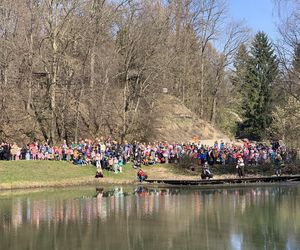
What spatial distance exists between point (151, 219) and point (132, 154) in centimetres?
2089

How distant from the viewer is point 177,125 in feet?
194

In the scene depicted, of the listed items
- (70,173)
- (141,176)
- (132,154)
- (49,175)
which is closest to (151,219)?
(141,176)

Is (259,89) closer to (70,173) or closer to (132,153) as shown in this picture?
(132,153)

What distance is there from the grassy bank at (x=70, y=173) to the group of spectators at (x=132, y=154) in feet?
2.18

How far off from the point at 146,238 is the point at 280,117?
55103 millimetres

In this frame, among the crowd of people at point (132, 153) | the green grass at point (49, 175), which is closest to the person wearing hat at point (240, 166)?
the crowd of people at point (132, 153)

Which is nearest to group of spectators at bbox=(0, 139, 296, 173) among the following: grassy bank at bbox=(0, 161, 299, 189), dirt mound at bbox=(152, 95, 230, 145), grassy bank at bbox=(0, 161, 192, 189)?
grassy bank at bbox=(0, 161, 299, 189)

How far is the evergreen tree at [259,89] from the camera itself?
7688 centimetres

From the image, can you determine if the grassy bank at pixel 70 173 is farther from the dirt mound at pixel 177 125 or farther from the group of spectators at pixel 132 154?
the dirt mound at pixel 177 125

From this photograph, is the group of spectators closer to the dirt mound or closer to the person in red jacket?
the person in red jacket

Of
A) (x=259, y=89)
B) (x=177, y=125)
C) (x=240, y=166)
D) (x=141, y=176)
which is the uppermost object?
(x=259, y=89)

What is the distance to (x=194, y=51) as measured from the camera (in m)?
73.0

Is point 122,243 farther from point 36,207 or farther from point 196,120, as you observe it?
point 196,120

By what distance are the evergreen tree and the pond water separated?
44.3 m
